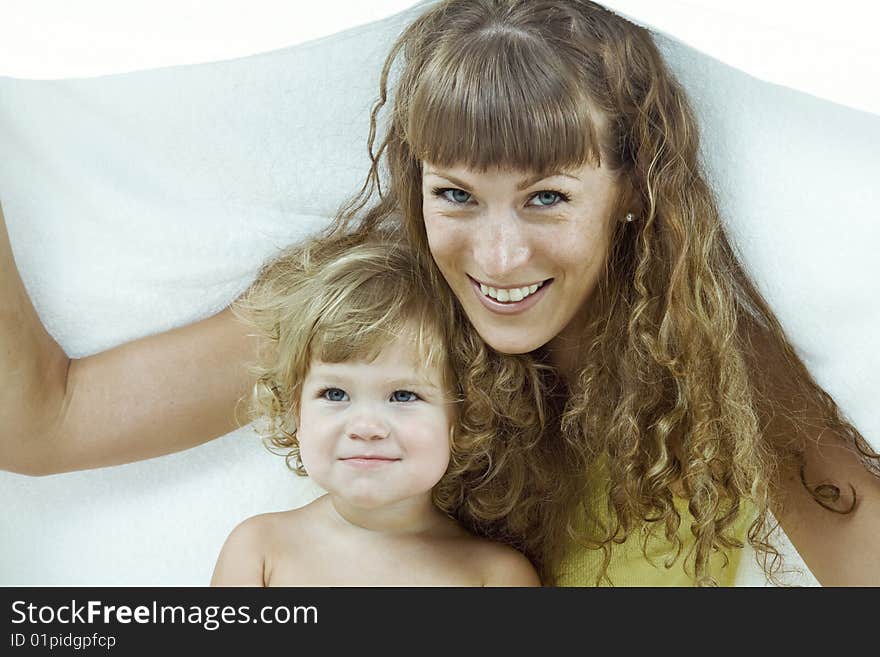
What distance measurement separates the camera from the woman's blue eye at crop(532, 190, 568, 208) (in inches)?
49.3

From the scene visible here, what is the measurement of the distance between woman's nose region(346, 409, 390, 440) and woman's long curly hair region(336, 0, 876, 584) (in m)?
0.12

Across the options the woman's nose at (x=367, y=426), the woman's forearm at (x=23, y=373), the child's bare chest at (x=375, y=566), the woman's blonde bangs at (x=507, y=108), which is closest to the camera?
the woman's blonde bangs at (x=507, y=108)

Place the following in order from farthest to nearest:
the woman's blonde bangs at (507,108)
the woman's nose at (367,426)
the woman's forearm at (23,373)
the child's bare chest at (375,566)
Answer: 1. the woman's forearm at (23,373)
2. the child's bare chest at (375,566)
3. the woman's nose at (367,426)
4. the woman's blonde bangs at (507,108)

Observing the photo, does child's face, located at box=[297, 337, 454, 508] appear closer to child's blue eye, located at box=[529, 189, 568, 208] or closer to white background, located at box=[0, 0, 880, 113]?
child's blue eye, located at box=[529, 189, 568, 208]

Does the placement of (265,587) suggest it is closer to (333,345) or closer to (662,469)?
(333,345)

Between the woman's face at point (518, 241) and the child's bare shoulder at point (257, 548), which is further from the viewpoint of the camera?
the child's bare shoulder at point (257, 548)

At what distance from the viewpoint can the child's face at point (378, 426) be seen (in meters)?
1.32

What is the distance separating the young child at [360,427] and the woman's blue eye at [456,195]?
0.13m

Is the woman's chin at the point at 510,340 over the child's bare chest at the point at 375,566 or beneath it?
over

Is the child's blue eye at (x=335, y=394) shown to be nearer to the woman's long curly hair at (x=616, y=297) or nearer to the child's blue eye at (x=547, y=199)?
the woman's long curly hair at (x=616, y=297)

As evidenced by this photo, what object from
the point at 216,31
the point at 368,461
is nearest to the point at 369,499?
the point at 368,461

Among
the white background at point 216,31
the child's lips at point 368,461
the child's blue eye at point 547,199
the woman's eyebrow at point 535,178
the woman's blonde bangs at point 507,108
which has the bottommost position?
the child's lips at point 368,461

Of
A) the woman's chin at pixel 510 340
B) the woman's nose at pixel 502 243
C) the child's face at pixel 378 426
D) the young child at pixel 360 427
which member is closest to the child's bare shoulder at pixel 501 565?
the young child at pixel 360 427

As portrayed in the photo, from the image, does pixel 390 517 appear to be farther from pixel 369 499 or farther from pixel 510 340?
pixel 510 340
